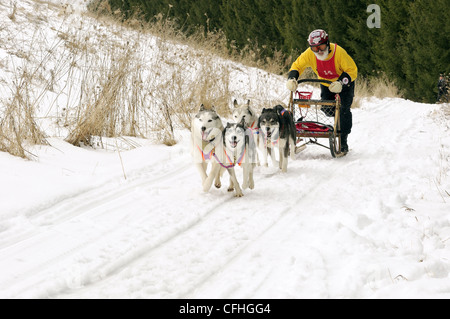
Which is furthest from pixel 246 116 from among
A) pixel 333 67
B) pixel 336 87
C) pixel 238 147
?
pixel 333 67

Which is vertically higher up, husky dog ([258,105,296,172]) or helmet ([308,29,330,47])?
helmet ([308,29,330,47])

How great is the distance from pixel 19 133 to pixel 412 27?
13.6m

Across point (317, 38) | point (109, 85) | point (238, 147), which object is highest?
point (317, 38)

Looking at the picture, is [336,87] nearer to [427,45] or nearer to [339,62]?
[339,62]

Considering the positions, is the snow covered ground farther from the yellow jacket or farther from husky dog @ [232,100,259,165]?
the yellow jacket

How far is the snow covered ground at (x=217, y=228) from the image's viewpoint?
2.57 m

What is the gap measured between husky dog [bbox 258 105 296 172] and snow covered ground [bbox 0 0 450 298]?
10.3 inches

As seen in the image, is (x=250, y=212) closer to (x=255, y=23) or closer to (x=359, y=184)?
(x=359, y=184)

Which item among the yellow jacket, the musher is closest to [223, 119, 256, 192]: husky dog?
the musher

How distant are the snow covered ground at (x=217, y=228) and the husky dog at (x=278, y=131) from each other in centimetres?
26

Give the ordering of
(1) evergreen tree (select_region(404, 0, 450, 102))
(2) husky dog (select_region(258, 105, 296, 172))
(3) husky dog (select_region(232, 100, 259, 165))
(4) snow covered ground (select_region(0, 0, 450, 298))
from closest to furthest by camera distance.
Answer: (4) snow covered ground (select_region(0, 0, 450, 298))
(2) husky dog (select_region(258, 105, 296, 172))
(3) husky dog (select_region(232, 100, 259, 165))
(1) evergreen tree (select_region(404, 0, 450, 102))

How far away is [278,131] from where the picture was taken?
5.29 metres

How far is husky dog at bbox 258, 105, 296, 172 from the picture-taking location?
17.1 feet

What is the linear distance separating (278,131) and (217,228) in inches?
82.0
